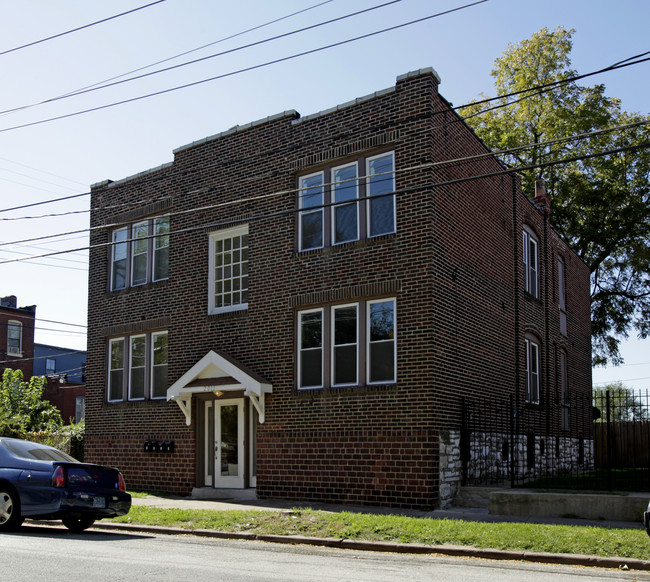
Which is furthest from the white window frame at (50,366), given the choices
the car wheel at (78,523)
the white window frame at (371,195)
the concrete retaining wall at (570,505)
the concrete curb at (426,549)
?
the concrete retaining wall at (570,505)

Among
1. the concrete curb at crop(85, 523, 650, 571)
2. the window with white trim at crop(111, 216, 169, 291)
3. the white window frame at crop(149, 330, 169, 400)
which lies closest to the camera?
the concrete curb at crop(85, 523, 650, 571)

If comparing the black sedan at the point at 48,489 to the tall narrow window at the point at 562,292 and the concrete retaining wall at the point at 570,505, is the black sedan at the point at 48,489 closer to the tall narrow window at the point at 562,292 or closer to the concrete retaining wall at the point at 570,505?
the concrete retaining wall at the point at 570,505

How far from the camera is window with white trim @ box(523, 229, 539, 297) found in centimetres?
2226

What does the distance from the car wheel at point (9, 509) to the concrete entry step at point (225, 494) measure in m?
6.44

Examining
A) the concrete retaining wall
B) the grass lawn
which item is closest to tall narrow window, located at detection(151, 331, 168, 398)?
the grass lawn

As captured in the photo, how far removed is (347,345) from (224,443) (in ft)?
14.6

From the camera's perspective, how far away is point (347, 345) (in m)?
16.7

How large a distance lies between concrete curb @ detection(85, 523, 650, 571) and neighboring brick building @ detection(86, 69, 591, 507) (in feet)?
13.6

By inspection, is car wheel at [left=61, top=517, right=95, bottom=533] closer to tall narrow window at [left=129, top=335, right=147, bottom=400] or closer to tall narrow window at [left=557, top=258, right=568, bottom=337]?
tall narrow window at [left=129, top=335, right=147, bottom=400]

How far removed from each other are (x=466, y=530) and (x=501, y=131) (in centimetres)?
2723

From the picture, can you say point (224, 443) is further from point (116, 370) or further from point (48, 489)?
point (48, 489)

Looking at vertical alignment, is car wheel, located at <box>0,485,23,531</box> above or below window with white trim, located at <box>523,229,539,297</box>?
below

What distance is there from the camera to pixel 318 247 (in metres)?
17.5

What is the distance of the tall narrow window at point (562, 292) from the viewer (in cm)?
2570
